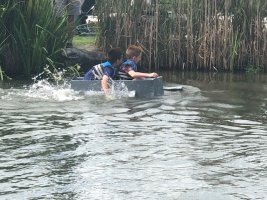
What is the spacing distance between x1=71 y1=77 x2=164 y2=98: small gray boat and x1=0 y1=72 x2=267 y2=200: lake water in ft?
0.66

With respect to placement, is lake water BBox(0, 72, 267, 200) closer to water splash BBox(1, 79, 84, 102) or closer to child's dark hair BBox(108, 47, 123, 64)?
water splash BBox(1, 79, 84, 102)

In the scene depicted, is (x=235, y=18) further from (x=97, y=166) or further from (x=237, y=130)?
(x=97, y=166)

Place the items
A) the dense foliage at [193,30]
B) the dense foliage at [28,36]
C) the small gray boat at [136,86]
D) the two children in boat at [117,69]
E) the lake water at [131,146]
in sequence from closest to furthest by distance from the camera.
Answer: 1. the lake water at [131,146]
2. the small gray boat at [136,86]
3. the two children in boat at [117,69]
4. the dense foliage at [28,36]
5. the dense foliage at [193,30]

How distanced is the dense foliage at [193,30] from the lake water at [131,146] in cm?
425

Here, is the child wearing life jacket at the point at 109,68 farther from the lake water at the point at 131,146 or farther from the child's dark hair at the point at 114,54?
the lake water at the point at 131,146

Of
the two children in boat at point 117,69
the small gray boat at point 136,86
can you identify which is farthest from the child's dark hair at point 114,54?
the small gray boat at point 136,86

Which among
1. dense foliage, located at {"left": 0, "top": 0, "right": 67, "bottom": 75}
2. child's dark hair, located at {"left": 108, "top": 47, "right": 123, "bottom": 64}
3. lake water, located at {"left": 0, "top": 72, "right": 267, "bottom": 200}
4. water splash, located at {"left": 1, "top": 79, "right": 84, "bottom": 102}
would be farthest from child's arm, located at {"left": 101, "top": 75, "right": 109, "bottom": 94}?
dense foliage, located at {"left": 0, "top": 0, "right": 67, "bottom": 75}

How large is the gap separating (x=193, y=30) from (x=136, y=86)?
17.9 feet

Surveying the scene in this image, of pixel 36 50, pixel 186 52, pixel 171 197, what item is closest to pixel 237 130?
pixel 171 197

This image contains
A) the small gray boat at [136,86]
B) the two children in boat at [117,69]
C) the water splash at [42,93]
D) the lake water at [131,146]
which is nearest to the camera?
the lake water at [131,146]

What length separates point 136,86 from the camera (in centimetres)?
1339

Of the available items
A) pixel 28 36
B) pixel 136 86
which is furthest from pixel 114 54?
pixel 28 36

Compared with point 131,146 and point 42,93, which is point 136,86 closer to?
point 42,93

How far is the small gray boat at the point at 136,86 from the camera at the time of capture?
43.8ft
